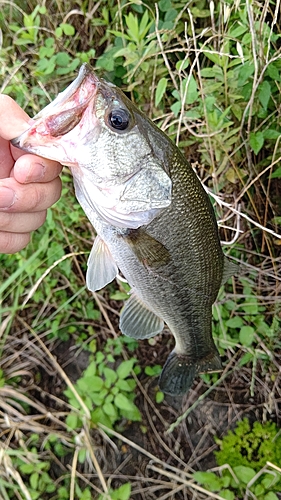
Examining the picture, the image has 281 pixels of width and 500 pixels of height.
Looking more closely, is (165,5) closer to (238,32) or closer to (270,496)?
(238,32)

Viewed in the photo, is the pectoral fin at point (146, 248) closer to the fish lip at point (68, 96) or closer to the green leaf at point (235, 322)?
the fish lip at point (68, 96)

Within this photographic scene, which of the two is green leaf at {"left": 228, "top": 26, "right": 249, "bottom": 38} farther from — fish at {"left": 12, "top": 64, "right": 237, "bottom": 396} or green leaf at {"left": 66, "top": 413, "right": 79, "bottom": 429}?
green leaf at {"left": 66, "top": 413, "right": 79, "bottom": 429}

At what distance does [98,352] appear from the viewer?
250cm

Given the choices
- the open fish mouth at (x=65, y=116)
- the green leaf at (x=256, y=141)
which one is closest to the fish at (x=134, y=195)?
the open fish mouth at (x=65, y=116)

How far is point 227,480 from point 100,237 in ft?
4.87

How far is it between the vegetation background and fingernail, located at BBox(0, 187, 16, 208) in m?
0.72

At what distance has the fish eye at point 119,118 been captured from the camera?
114 cm

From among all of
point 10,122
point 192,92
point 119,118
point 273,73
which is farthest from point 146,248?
point 273,73

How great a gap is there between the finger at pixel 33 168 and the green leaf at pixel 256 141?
0.87m

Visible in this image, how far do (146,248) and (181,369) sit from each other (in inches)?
27.6

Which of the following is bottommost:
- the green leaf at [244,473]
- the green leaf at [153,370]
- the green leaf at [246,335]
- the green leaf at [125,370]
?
the green leaf at [244,473]

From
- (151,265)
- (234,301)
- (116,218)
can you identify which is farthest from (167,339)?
(116,218)

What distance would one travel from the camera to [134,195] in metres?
1.21

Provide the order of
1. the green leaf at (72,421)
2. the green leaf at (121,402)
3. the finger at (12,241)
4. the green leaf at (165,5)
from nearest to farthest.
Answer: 1. the finger at (12,241)
2. the green leaf at (165,5)
3. the green leaf at (121,402)
4. the green leaf at (72,421)
